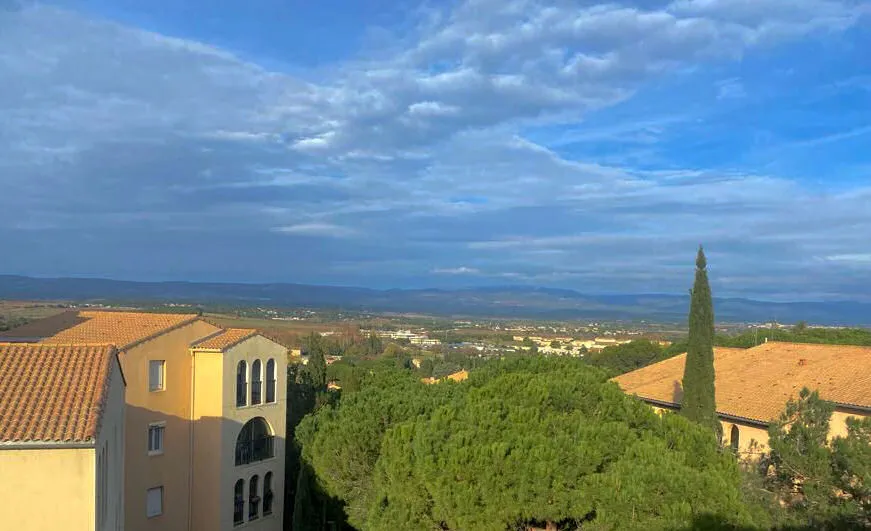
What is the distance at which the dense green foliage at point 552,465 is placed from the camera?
13.8 metres

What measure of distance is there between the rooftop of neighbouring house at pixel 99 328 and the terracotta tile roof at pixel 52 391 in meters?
8.80

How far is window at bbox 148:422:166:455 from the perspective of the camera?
24.8m

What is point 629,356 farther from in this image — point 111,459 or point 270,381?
point 111,459

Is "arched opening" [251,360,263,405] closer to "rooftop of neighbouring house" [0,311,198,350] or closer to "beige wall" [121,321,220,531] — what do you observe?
"beige wall" [121,321,220,531]

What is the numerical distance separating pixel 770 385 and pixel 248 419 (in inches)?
783

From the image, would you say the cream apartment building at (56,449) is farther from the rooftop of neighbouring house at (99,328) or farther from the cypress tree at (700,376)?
the cypress tree at (700,376)

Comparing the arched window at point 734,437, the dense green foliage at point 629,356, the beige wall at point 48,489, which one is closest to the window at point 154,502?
the beige wall at point 48,489

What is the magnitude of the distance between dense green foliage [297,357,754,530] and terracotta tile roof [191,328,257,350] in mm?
9861

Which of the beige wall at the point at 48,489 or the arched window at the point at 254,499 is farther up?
the beige wall at the point at 48,489

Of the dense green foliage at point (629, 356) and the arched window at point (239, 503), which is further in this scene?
the dense green foliage at point (629, 356)

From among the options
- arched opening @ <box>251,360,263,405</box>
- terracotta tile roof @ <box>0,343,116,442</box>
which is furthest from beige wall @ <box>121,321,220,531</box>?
terracotta tile roof @ <box>0,343,116,442</box>

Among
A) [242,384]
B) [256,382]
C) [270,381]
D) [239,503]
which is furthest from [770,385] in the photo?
[239,503]

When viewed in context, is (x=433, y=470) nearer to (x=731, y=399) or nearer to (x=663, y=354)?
(x=731, y=399)

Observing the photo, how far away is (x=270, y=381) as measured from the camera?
28562 mm
